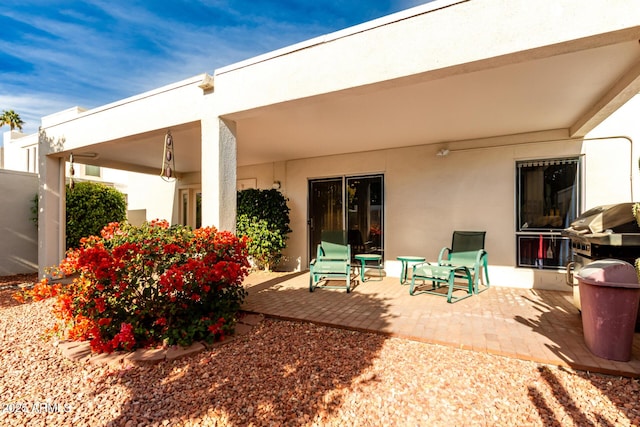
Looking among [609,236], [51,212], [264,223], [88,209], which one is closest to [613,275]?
[609,236]

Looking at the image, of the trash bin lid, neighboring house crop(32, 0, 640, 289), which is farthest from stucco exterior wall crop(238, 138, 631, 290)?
the trash bin lid

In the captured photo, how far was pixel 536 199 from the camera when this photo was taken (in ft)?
17.4

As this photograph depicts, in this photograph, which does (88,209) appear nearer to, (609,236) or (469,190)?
(469,190)

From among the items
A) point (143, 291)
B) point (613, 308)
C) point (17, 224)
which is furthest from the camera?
point (17, 224)

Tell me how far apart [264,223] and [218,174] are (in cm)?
292

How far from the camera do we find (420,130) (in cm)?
515

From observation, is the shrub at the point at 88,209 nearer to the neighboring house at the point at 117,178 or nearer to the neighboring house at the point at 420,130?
the neighboring house at the point at 117,178

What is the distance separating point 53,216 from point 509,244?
881 centimetres

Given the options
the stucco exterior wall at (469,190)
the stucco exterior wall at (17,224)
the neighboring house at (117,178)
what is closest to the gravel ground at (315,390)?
the stucco exterior wall at (469,190)

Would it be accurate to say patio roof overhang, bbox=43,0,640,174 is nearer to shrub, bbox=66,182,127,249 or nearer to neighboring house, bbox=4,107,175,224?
neighboring house, bbox=4,107,175,224

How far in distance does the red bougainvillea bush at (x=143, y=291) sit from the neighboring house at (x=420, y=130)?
2.83ft

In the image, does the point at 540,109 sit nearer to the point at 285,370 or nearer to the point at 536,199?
the point at 536,199

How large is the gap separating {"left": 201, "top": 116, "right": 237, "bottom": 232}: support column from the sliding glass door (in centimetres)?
329

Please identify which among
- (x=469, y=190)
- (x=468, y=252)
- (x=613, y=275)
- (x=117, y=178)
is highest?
(x=117, y=178)
